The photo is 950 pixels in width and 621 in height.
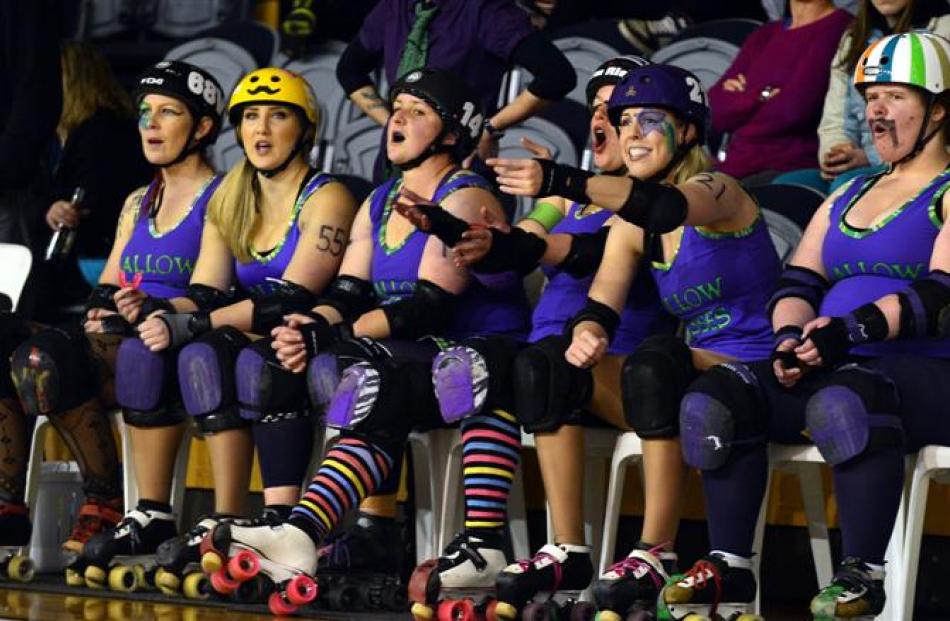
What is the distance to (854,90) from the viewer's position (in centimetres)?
491

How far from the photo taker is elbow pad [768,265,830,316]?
154 inches

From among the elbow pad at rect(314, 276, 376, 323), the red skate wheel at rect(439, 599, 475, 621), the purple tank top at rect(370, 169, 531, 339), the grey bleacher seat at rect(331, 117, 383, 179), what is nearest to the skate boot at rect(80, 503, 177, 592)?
the elbow pad at rect(314, 276, 376, 323)

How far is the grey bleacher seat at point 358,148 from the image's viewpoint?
21.2 ft

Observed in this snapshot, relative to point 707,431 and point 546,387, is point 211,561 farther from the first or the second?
point 707,431

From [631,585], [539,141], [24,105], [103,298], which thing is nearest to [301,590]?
[631,585]

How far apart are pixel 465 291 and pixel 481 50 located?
1.12 m

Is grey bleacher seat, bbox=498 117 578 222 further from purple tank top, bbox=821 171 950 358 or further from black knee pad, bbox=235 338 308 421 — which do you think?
purple tank top, bbox=821 171 950 358

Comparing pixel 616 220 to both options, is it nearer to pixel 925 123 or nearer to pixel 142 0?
pixel 925 123

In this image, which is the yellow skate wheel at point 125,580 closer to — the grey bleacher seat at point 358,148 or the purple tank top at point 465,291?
the purple tank top at point 465,291

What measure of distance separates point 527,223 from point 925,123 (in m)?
1.06

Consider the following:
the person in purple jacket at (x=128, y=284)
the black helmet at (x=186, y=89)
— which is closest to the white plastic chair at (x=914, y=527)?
the person in purple jacket at (x=128, y=284)

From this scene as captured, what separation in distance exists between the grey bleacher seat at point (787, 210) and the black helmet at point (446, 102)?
2.18 ft

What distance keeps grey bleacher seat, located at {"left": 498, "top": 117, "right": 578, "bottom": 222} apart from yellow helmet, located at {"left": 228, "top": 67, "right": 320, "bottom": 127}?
1.09 m

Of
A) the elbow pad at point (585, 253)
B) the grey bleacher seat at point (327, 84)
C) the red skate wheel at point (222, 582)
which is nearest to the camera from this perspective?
the red skate wheel at point (222, 582)
